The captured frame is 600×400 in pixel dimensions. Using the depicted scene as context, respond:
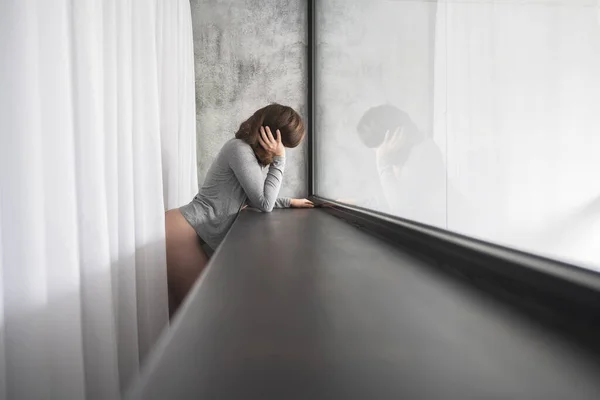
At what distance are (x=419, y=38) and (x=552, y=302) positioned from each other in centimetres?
56

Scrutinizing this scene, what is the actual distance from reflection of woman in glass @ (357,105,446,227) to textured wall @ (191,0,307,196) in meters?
1.18

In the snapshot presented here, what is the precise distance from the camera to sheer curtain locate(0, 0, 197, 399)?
0.46 metres

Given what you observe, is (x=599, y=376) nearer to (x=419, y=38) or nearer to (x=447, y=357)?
(x=447, y=357)

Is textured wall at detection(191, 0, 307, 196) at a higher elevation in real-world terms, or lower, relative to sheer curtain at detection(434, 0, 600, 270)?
higher

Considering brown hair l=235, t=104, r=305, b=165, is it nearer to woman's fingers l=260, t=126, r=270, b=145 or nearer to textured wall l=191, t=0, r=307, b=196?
woman's fingers l=260, t=126, r=270, b=145

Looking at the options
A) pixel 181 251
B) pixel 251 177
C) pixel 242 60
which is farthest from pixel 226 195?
pixel 242 60

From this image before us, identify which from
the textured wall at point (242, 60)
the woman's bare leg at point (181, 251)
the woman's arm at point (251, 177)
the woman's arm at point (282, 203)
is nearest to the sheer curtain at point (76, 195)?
the woman's bare leg at point (181, 251)

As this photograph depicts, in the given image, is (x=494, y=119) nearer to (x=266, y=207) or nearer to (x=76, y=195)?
(x=76, y=195)

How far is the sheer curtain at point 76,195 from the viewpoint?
456 millimetres

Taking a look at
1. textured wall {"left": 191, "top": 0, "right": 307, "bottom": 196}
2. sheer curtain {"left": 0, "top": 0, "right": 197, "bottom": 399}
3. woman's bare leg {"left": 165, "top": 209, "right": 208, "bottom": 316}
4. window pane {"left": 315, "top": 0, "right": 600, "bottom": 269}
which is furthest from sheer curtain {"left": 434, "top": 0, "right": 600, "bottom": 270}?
textured wall {"left": 191, "top": 0, "right": 307, "bottom": 196}

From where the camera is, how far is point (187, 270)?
1.28m

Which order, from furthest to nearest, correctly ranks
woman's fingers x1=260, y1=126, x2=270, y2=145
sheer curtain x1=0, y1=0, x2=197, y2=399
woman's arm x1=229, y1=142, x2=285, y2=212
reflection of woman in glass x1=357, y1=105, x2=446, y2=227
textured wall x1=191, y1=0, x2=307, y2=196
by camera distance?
textured wall x1=191, y1=0, x2=307, y2=196 → woman's fingers x1=260, y1=126, x2=270, y2=145 → woman's arm x1=229, y1=142, x2=285, y2=212 → reflection of woman in glass x1=357, y1=105, x2=446, y2=227 → sheer curtain x1=0, y1=0, x2=197, y2=399

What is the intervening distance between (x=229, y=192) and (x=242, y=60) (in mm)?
1098

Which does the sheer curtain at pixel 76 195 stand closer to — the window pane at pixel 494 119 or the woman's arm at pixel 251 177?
the woman's arm at pixel 251 177
